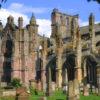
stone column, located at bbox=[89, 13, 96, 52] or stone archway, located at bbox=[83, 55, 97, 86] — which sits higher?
stone column, located at bbox=[89, 13, 96, 52]

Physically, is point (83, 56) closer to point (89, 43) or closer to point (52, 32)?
point (89, 43)

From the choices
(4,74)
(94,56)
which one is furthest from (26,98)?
(4,74)

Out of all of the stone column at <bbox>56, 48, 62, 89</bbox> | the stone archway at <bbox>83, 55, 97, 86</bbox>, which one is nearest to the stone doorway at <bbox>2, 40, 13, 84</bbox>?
the stone column at <bbox>56, 48, 62, 89</bbox>

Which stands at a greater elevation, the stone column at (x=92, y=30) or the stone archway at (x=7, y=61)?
the stone column at (x=92, y=30)

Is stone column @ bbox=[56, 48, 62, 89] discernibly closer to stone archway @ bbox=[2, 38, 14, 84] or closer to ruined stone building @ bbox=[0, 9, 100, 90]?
ruined stone building @ bbox=[0, 9, 100, 90]

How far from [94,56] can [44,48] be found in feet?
30.0

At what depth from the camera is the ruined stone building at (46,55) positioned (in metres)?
54.5

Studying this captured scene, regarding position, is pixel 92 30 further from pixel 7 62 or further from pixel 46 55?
pixel 7 62

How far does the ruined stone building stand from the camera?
54.5 metres

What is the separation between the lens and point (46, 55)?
60562 mm

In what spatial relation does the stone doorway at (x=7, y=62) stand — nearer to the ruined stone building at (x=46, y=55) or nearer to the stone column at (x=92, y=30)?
the ruined stone building at (x=46, y=55)

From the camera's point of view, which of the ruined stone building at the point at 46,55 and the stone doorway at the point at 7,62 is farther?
the stone doorway at the point at 7,62

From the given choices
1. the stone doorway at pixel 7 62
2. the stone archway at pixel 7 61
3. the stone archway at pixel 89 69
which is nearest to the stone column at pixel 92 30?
the stone archway at pixel 89 69

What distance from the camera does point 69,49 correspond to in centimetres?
5841
